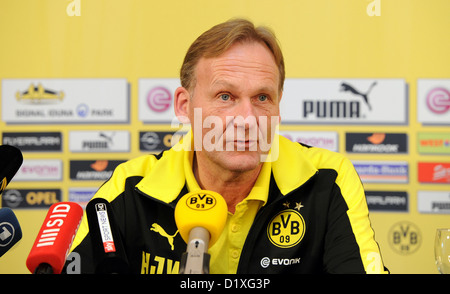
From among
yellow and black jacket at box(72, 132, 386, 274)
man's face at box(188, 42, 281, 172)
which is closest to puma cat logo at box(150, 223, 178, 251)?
yellow and black jacket at box(72, 132, 386, 274)

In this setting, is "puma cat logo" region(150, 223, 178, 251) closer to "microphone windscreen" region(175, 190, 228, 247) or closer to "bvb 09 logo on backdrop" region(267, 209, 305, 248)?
"bvb 09 logo on backdrop" region(267, 209, 305, 248)

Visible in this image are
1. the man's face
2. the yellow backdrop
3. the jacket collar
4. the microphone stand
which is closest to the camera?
the microphone stand

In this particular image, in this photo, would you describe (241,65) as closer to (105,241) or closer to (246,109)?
(246,109)

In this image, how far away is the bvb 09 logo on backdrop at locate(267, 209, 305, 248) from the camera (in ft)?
4.66

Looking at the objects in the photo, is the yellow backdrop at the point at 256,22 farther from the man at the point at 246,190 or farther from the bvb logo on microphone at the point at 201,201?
the bvb logo on microphone at the point at 201,201

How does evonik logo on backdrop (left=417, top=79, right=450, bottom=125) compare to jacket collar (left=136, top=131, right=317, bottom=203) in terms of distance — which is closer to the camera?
jacket collar (left=136, top=131, right=317, bottom=203)

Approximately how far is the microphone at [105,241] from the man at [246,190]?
53cm

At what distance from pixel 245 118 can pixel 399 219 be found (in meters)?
2.05

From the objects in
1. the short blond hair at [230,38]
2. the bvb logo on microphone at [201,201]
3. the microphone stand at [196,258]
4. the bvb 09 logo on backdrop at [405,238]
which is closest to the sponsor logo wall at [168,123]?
the bvb 09 logo on backdrop at [405,238]

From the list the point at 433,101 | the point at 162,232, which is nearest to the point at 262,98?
the point at 162,232

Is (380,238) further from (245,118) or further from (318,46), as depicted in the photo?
(245,118)

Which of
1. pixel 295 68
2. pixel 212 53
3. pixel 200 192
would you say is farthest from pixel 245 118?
pixel 295 68

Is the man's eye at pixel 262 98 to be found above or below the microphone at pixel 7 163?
above

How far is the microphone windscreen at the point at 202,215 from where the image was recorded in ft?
2.82
